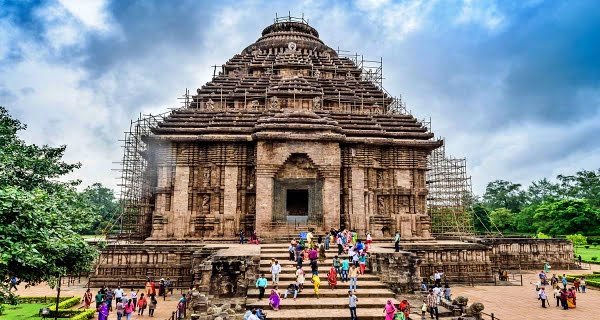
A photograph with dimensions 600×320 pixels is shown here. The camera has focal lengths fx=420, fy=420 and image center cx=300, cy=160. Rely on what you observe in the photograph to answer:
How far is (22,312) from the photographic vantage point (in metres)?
15.1

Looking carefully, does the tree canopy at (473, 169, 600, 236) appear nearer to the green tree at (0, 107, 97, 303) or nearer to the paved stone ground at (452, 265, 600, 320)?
the paved stone ground at (452, 265, 600, 320)

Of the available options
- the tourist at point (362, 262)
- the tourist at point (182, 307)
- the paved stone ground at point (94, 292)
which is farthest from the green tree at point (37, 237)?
the tourist at point (362, 262)

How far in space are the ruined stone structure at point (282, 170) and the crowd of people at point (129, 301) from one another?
519cm

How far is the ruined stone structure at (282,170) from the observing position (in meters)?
22.0

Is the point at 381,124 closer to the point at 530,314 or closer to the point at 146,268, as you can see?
the point at 530,314

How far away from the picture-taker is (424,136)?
24.1m

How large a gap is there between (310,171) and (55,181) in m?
12.2

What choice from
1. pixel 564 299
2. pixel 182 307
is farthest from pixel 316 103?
pixel 564 299

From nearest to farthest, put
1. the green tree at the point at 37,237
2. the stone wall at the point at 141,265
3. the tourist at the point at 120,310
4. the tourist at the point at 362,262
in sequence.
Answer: the green tree at the point at 37,237 → the tourist at the point at 120,310 → the tourist at the point at 362,262 → the stone wall at the point at 141,265

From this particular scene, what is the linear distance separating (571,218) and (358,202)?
107 ft

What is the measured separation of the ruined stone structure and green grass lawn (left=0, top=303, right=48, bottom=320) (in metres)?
6.37

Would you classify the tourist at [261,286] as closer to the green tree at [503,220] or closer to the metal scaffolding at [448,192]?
the metal scaffolding at [448,192]

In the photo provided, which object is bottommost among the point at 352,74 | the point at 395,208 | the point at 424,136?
the point at 395,208

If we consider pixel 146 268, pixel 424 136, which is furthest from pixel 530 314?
pixel 146 268
